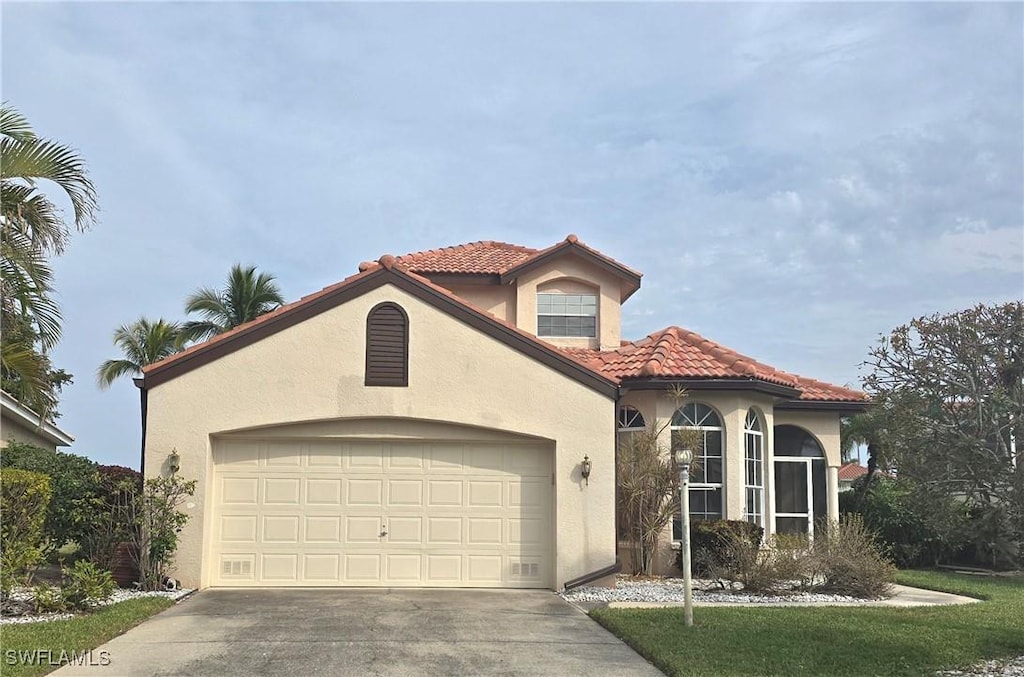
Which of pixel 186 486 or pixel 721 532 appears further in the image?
pixel 721 532

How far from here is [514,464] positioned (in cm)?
1599

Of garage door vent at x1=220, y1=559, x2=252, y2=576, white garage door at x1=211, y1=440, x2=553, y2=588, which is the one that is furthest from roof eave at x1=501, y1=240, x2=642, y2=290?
garage door vent at x1=220, y1=559, x2=252, y2=576

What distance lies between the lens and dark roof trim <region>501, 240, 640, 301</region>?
835 inches

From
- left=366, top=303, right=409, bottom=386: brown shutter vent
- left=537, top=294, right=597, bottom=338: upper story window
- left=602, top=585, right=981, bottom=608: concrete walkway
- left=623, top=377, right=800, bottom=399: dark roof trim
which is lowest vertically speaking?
left=602, top=585, right=981, bottom=608: concrete walkway

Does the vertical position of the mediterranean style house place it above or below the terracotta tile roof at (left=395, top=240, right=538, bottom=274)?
below

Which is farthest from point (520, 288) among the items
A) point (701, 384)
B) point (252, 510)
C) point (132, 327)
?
point (132, 327)

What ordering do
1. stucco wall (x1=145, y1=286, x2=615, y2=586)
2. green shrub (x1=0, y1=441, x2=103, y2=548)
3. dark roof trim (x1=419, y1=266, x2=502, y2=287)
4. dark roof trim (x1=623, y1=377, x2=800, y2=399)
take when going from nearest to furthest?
green shrub (x1=0, y1=441, x2=103, y2=548)
stucco wall (x1=145, y1=286, x2=615, y2=586)
dark roof trim (x1=623, y1=377, x2=800, y2=399)
dark roof trim (x1=419, y1=266, x2=502, y2=287)

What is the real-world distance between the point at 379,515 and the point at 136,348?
940 inches

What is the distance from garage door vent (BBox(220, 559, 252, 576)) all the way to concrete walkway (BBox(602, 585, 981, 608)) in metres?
5.63

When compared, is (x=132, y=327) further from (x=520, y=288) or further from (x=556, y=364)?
(x=556, y=364)

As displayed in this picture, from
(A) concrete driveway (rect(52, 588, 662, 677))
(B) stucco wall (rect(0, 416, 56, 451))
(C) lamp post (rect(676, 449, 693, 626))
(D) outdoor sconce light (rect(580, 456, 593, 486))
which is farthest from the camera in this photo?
(B) stucco wall (rect(0, 416, 56, 451))

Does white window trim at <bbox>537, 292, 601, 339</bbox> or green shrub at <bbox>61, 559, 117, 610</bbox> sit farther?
white window trim at <bbox>537, 292, 601, 339</bbox>

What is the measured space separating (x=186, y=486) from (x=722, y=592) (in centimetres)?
860

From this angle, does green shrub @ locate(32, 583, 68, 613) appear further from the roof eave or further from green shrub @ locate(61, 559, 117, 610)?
the roof eave
